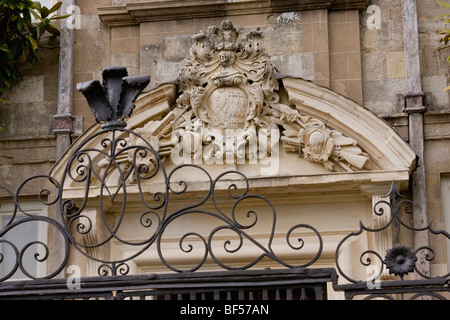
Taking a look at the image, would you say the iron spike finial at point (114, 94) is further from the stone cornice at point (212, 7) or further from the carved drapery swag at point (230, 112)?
the stone cornice at point (212, 7)

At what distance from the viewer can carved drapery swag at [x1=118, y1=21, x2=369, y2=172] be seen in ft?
28.3

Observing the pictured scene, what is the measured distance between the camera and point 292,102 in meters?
8.73

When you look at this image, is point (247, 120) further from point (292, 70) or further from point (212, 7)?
point (212, 7)

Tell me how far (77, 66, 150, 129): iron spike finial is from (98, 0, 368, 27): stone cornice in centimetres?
238

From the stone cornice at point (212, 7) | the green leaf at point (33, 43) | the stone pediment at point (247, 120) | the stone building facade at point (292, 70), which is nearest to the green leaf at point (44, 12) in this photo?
the green leaf at point (33, 43)

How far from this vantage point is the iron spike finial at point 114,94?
716 centimetres

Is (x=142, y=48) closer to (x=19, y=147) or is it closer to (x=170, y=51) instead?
(x=170, y=51)

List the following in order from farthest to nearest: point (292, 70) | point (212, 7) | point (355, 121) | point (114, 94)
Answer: point (212, 7), point (292, 70), point (355, 121), point (114, 94)

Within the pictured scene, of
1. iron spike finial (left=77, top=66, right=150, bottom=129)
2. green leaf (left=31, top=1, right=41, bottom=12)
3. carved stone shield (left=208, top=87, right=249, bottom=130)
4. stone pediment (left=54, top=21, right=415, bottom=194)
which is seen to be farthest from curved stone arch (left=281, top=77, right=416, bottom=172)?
green leaf (left=31, top=1, right=41, bottom=12)

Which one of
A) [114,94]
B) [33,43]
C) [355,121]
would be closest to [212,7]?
[33,43]

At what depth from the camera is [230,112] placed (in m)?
8.68

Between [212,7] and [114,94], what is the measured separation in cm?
254
